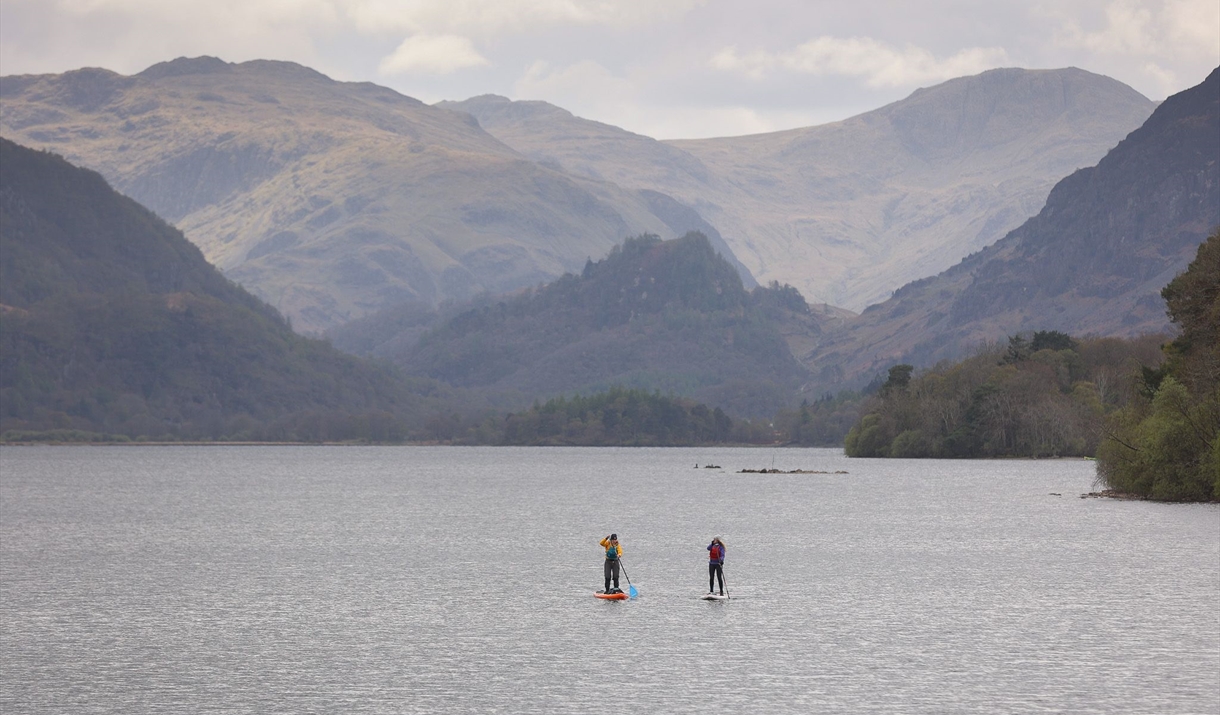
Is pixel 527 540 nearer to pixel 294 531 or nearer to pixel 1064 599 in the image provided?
pixel 294 531

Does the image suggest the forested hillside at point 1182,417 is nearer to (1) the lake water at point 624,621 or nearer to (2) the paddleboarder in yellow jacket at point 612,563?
(1) the lake water at point 624,621

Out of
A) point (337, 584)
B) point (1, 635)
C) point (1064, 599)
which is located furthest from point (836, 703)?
point (337, 584)

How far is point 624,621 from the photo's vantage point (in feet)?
244

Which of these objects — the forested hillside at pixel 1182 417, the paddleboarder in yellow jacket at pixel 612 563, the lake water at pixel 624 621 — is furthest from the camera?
the forested hillside at pixel 1182 417

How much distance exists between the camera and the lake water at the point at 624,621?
5516cm

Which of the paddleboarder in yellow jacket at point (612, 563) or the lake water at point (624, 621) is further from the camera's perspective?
the paddleboarder in yellow jacket at point (612, 563)

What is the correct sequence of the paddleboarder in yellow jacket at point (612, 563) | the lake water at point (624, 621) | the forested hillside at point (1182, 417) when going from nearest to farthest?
1. the lake water at point (624, 621)
2. the paddleboarder in yellow jacket at point (612, 563)
3. the forested hillside at point (1182, 417)

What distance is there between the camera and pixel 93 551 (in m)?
121

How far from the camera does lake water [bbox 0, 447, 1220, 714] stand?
5516cm

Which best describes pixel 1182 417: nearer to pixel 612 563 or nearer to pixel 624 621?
pixel 612 563

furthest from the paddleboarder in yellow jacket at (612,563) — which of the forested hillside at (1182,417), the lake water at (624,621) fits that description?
the forested hillside at (1182,417)

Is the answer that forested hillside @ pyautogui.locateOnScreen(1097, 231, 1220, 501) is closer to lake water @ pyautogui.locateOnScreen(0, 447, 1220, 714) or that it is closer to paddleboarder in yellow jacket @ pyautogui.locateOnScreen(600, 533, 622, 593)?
lake water @ pyautogui.locateOnScreen(0, 447, 1220, 714)

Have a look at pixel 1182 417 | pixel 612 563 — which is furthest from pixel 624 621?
pixel 1182 417

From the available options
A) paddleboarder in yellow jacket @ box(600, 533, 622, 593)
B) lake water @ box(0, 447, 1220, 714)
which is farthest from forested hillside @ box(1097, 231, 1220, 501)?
paddleboarder in yellow jacket @ box(600, 533, 622, 593)
